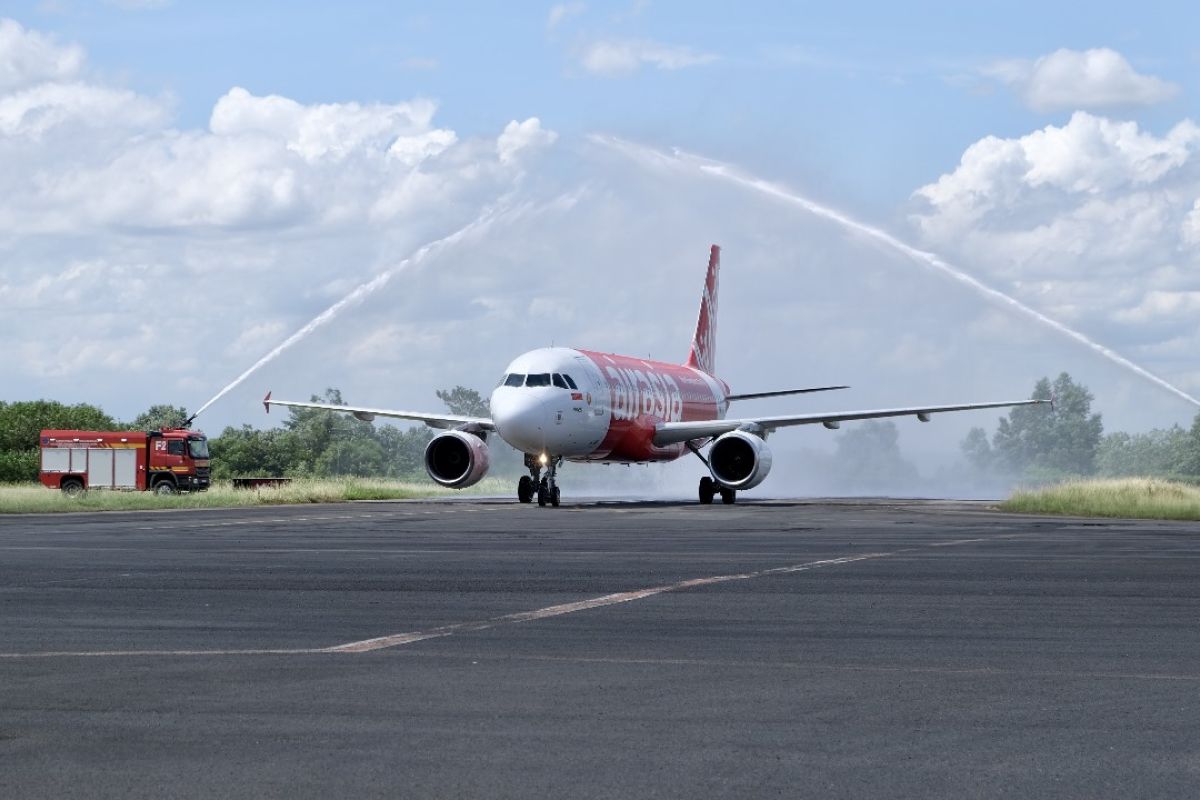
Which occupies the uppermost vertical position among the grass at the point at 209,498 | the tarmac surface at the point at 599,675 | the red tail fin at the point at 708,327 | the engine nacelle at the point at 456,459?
the red tail fin at the point at 708,327

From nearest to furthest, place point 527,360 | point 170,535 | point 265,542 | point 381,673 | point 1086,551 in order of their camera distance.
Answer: point 381,673 → point 1086,551 → point 265,542 → point 170,535 → point 527,360

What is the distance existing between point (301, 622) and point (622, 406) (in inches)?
1325

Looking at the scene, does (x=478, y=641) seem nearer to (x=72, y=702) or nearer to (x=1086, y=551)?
(x=72, y=702)

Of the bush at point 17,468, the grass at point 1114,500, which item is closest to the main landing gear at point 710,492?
the grass at point 1114,500

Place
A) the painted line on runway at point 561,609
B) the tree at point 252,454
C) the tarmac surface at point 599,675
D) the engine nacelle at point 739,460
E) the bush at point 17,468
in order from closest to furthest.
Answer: the tarmac surface at point 599,675 → the painted line on runway at point 561,609 → the engine nacelle at point 739,460 → the bush at point 17,468 → the tree at point 252,454

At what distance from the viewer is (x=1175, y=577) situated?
1945cm

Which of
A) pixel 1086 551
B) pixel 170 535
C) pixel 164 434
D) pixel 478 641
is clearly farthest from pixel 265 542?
pixel 164 434

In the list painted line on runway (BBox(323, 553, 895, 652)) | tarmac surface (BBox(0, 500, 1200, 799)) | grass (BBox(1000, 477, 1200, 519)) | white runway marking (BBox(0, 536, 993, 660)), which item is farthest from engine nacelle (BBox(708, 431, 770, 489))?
white runway marking (BBox(0, 536, 993, 660))

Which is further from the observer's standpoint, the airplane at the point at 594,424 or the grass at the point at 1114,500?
the airplane at the point at 594,424

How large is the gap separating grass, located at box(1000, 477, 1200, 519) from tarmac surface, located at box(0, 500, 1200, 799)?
57.0 feet

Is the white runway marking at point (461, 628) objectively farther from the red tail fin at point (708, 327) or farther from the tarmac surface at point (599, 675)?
the red tail fin at point (708, 327)

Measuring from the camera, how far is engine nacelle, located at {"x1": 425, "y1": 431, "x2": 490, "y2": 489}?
48.1 meters

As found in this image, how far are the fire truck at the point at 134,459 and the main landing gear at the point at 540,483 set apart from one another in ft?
54.5

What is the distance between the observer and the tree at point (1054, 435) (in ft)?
399
